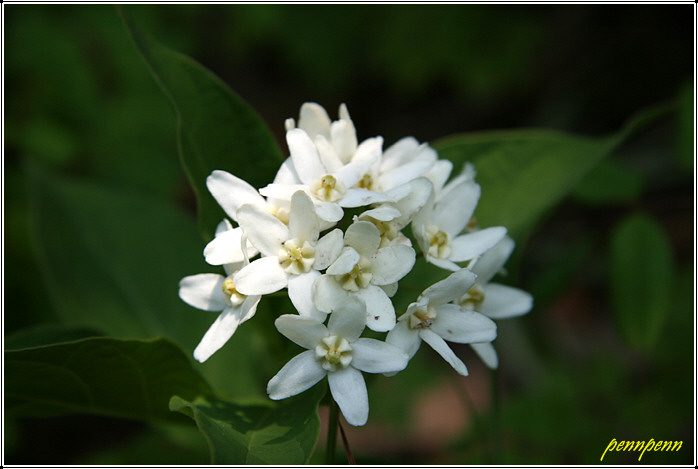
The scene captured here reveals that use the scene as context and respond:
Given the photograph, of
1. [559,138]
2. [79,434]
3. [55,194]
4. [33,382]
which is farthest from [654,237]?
[79,434]

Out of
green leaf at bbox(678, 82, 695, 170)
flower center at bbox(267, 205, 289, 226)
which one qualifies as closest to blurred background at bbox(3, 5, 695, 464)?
green leaf at bbox(678, 82, 695, 170)

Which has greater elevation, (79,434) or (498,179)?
(498,179)

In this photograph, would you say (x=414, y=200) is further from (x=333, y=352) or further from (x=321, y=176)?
(x=333, y=352)

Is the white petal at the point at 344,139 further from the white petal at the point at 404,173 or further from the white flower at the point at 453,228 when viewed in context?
the white flower at the point at 453,228

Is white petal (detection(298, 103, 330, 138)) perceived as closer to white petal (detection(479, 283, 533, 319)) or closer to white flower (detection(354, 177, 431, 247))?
white flower (detection(354, 177, 431, 247))

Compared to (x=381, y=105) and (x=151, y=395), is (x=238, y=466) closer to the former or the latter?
(x=151, y=395)

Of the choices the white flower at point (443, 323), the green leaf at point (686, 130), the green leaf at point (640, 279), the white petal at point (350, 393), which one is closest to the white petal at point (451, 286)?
the white flower at point (443, 323)
